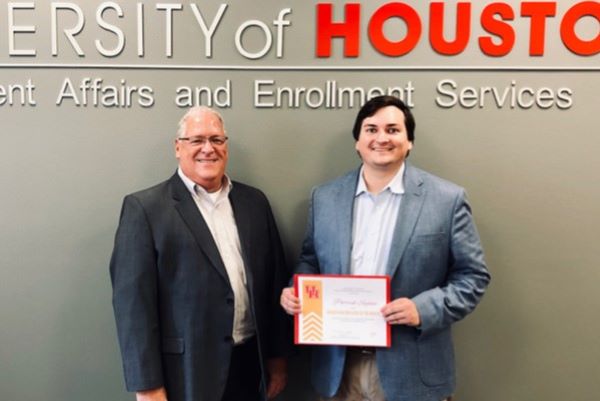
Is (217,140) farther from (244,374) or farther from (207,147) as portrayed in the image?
(244,374)

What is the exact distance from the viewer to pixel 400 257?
1647 mm

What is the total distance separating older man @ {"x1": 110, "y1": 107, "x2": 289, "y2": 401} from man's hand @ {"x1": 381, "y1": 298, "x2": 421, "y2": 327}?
50 cm

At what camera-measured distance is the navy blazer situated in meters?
1.66

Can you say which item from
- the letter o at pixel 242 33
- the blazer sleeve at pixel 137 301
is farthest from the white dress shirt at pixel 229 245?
the letter o at pixel 242 33

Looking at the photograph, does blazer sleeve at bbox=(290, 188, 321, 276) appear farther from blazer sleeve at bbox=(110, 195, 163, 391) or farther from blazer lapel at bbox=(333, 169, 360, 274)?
blazer sleeve at bbox=(110, 195, 163, 391)

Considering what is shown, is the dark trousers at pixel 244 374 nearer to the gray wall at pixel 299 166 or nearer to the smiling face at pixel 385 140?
the gray wall at pixel 299 166

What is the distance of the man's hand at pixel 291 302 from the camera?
169 cm

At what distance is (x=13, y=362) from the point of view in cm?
223

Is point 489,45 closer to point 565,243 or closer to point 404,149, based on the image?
point 404,149

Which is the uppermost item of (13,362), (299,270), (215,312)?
(299,270)

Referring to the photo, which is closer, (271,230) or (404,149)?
(404,149)

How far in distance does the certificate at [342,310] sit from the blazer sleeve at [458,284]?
139 millimetres

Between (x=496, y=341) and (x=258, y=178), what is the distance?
129 cm

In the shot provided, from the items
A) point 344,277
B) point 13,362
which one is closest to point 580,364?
point 344,277
